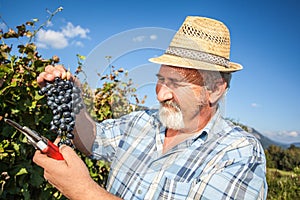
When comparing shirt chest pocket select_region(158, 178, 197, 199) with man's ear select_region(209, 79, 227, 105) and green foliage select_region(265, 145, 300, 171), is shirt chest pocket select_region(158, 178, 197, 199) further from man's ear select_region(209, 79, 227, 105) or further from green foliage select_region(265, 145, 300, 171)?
green foliage select_region(265, 145, 300, 171)

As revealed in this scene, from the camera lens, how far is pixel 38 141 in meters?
1.63

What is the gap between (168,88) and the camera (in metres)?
2.25

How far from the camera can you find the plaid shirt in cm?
190

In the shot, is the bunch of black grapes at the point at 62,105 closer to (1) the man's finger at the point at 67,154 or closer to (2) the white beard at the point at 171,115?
(1) the man's finger at the point at 67,154

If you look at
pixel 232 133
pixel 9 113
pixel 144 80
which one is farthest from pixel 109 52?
pixel 9 113

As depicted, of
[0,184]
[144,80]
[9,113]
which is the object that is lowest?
[0,184]

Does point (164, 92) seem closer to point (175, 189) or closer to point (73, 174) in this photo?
point (175, 189)

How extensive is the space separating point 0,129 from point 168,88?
3.98 ft

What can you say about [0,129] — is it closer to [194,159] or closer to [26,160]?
[26,160]

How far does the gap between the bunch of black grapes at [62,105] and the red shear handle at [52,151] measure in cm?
20

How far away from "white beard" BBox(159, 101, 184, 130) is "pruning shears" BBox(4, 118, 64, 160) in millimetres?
766

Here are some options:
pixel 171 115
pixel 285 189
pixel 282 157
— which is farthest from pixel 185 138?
pixel 282 157

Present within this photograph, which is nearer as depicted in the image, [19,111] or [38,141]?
[38,141]

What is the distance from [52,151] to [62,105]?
0.28 m
